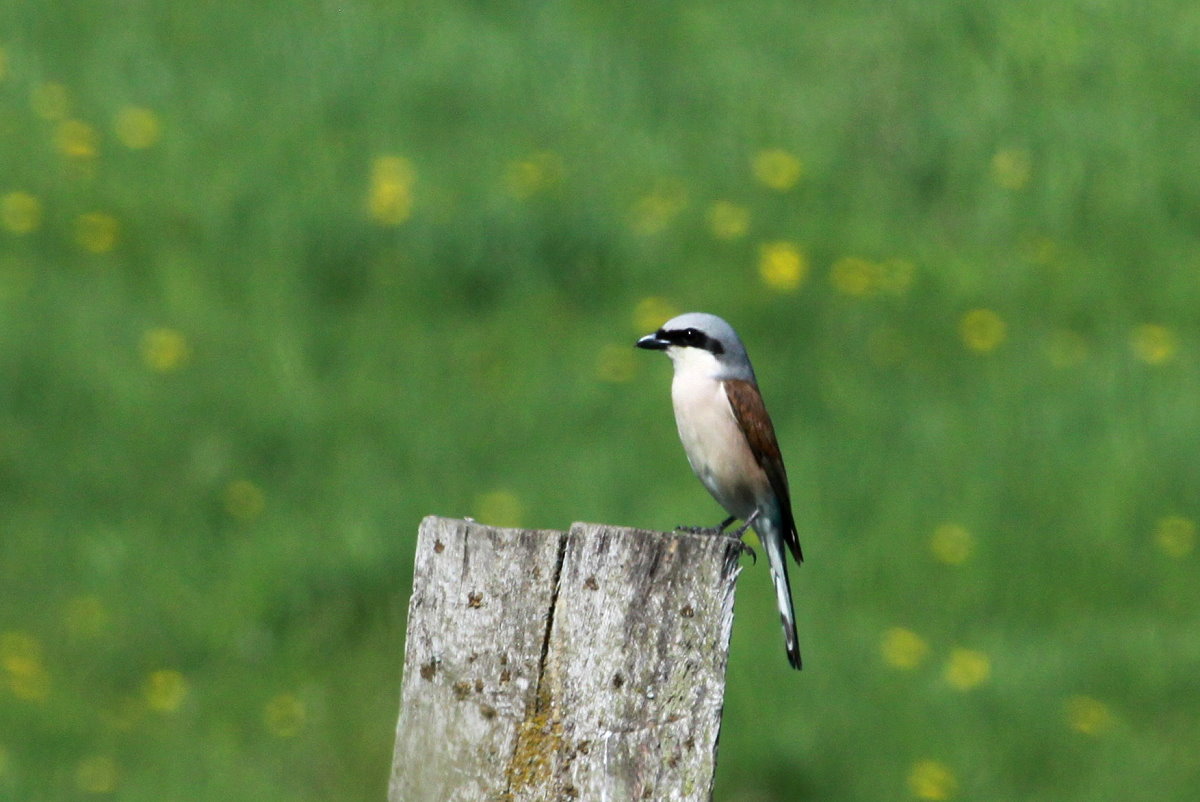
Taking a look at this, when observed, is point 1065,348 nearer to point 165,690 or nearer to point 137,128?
point 165,690

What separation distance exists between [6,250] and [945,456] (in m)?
5.78

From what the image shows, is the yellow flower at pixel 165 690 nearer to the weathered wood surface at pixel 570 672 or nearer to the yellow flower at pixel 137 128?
the yellow flower at pixel 137 128

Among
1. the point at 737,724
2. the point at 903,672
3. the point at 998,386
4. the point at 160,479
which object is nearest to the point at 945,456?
the point at 998,386

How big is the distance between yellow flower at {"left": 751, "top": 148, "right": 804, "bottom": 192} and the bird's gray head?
537 centimetres

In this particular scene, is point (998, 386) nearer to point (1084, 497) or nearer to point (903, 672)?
point (1084, 497)

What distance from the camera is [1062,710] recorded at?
26.6ft

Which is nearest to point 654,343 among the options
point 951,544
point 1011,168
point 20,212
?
point 951,544

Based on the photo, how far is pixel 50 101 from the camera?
1127 cm

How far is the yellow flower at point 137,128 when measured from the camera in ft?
36.2

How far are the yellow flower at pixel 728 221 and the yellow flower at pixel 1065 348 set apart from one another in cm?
205

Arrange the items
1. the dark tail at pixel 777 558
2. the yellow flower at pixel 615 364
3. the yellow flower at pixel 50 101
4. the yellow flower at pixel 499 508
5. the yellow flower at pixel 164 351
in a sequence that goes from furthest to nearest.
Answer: the yellow flower at pixel 50 101, the yellow flower at pixel 615 364, the yellow flower at pixel 164 351, the yellow flower at pixel 499 508, the dark tail at pixel 777 558

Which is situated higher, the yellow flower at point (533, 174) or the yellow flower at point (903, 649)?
the yellow flower at point (533, 174)

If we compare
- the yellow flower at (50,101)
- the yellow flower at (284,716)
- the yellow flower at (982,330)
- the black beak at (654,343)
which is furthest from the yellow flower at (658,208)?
the black beak at (654,343)

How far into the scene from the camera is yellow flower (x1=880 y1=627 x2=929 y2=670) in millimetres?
8242
